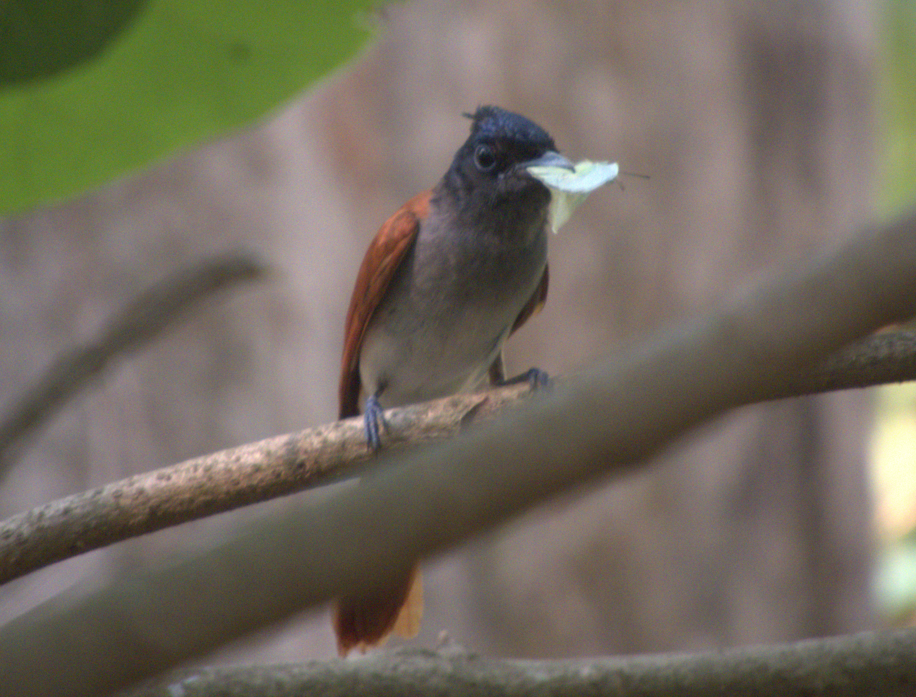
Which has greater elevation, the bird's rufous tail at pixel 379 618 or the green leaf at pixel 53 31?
the green leaf at pixel 53 31

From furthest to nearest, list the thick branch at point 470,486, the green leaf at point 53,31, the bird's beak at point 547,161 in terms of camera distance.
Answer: the bird's beak at point 547,161
the green leaf at point 53,31
the thick branch at point 470,486

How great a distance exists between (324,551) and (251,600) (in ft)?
0.19

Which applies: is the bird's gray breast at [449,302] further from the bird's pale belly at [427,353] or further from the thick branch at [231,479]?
the thick branch at [231,479]

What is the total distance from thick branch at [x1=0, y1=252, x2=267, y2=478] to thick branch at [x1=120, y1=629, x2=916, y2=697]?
2.91ft

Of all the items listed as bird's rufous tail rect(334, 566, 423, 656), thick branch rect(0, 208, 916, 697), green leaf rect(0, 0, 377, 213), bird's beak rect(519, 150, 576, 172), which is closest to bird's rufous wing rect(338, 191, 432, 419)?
bird's beak rect(519, 150, 576, 172)

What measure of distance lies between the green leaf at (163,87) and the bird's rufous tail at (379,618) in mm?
1469

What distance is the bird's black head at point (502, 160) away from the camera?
2.51 metres

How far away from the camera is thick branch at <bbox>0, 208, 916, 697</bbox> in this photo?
0.55m

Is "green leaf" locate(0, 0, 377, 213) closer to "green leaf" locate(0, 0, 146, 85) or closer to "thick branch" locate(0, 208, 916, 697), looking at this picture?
"green leaf" locate(0, 0, 146, 85)

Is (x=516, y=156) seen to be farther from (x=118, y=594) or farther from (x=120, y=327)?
(x=118, y=594)

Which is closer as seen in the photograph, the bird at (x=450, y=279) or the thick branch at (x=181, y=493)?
the thick branch at (x=181, y=493)

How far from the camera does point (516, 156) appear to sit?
100 inches

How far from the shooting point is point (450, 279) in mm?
2627

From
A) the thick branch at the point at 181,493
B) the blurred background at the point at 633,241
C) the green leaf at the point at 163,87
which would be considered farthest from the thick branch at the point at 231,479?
the blurred background at the point at 633,241
